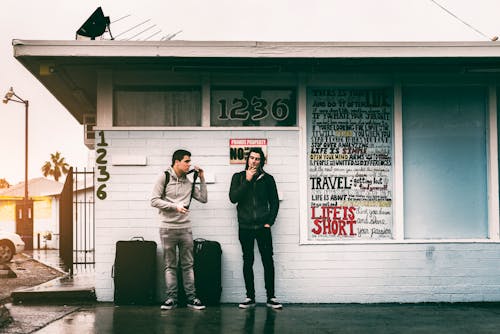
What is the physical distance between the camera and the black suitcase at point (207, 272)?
27.2 feet

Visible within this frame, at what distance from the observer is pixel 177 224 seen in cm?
797

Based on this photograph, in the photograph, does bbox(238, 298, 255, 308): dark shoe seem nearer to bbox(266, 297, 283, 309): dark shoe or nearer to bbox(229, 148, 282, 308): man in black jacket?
bbox(229, 148, 282, 308): man in black jacket

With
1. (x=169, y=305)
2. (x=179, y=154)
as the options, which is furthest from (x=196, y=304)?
(x=179, y=154)

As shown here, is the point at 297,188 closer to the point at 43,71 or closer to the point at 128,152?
the point at 128,152

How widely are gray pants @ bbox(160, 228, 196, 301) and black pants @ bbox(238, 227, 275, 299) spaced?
27.2 inches

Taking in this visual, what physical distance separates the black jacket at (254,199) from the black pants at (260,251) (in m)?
0.10

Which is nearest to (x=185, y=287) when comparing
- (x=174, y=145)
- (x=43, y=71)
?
(x=174, y=145)

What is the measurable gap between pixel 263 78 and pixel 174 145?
5.17 feet

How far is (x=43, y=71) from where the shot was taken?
839 centimetres

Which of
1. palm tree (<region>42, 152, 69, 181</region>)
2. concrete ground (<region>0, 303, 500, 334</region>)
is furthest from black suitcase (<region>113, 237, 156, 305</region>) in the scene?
palm tree (<region>42, 152, 69, 181</region>)

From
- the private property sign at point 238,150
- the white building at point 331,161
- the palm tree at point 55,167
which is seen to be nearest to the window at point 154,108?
the white building at point 331,161

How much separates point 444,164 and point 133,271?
4.56 metres

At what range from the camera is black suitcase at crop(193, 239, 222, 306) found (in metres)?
8.30

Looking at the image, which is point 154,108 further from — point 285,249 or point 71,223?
point 71,223
